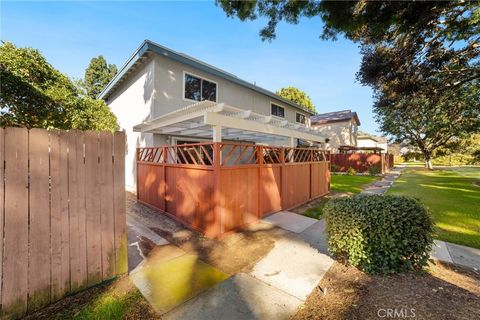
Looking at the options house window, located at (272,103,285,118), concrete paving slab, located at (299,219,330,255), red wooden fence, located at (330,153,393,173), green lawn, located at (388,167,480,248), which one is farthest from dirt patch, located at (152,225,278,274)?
red wooden fence, located at (330,153,393,173)

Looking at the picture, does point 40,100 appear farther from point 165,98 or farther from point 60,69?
point 165,98

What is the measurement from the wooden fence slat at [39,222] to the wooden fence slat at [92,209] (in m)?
0.47

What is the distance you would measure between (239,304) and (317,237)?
3.16m

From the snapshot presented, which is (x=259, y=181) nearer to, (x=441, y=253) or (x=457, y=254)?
(x=441, y=253)

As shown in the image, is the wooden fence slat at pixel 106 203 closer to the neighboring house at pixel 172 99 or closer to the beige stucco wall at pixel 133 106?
the neighboring house at pixel 172 99

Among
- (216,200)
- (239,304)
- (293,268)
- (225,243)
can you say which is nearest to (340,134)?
(216,200)

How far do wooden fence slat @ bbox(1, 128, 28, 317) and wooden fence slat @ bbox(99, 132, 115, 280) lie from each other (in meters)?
0.87

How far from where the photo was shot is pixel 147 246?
498cm

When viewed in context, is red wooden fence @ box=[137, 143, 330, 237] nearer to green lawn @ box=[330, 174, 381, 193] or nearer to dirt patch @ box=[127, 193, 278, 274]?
dirt patch @ box=[127, 193, 278, 274]

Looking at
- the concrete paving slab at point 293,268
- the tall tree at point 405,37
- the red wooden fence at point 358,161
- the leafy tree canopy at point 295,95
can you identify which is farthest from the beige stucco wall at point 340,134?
the concrete paving slab at point 293,268

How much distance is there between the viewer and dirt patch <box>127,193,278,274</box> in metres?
4.29

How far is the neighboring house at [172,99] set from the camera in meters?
7.77

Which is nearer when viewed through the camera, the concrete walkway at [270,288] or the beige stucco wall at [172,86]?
the concrete walkway at [270,288]

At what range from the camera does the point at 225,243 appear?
17.0 ft
